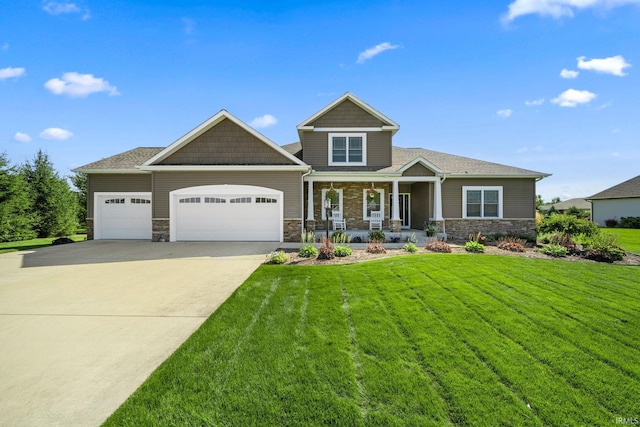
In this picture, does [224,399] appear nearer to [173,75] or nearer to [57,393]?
[57,393]

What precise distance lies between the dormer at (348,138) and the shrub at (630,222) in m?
27.8

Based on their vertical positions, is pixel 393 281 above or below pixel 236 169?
below

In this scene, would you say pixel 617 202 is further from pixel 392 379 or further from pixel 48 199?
pixel 48 199

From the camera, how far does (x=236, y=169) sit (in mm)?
13898

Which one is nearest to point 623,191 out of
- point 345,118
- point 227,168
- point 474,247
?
point 474,247

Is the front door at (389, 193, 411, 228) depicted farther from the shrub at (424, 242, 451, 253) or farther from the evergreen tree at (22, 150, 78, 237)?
the evergreen tree at (22, 150, 78, 237)

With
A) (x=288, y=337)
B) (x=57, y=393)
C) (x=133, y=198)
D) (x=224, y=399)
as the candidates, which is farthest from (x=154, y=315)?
(x=133, y=198)

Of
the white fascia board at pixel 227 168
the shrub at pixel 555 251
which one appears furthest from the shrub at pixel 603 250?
the white fascia board at pixel 227 168

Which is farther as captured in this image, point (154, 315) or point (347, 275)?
point (347, 275)

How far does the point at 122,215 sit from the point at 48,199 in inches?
393

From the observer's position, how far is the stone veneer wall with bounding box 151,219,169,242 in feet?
46.6

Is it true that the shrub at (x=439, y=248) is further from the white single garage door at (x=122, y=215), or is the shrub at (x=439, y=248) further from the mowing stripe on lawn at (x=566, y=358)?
the white single garage door at (x=122, y=215)

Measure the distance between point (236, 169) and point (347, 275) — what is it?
862 cm

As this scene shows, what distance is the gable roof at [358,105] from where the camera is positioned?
16.4 m
